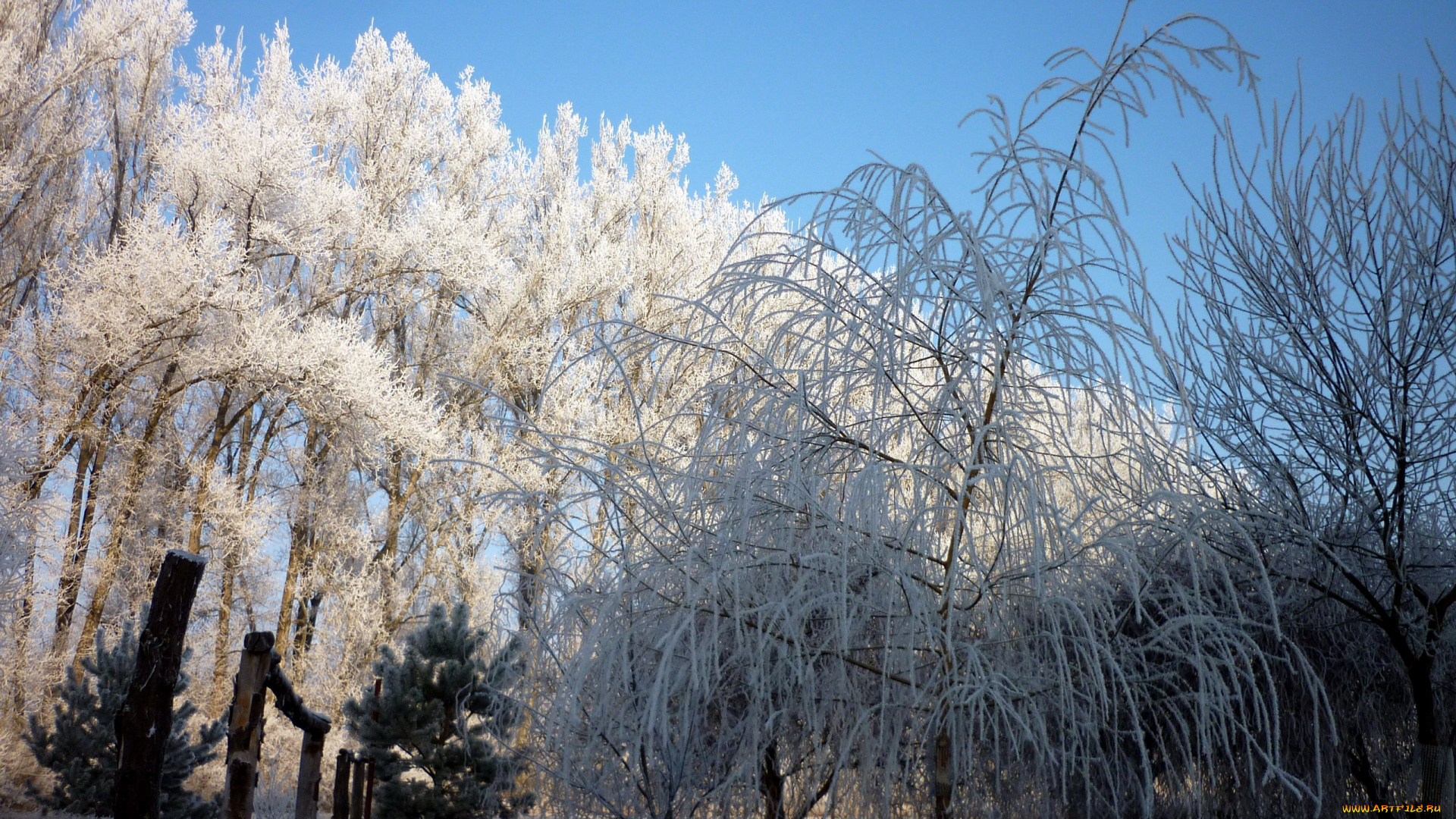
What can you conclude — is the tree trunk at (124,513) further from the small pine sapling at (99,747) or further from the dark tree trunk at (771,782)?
the dark tree trunk at (771,782)

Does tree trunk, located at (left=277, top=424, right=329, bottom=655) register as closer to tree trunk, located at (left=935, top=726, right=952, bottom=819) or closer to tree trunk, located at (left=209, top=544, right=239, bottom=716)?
tree trunk, located at (left=209, top=544, right=239, bottom=716)

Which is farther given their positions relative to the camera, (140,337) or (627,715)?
(140,337)

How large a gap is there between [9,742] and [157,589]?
8.10 m

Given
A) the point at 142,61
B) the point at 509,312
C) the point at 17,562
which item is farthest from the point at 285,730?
the point at 142,61

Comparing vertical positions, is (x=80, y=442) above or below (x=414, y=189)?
below

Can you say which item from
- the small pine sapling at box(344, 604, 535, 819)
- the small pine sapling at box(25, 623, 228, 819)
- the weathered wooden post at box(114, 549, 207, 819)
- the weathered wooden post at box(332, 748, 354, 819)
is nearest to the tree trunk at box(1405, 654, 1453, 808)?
the weathered wooden post at box(114, 549, 207, 819)

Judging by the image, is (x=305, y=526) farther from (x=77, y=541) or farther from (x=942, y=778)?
(x=942, y=778)

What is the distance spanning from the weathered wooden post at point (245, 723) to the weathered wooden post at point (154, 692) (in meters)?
0.24

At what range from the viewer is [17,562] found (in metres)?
9.49

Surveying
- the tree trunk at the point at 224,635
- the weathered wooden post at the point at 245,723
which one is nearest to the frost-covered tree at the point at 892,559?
the weathered wooden post at the point at 245,723

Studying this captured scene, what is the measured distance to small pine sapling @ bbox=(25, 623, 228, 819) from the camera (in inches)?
298

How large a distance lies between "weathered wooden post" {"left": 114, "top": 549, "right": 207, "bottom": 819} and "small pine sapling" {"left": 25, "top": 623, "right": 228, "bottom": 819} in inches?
161

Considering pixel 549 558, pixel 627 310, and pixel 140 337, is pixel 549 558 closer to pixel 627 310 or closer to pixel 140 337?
pixel 140 337

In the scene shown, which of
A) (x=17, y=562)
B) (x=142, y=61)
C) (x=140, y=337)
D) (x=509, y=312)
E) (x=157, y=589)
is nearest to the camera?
(x=157, y=589)
